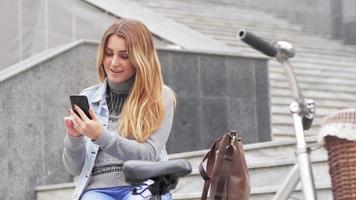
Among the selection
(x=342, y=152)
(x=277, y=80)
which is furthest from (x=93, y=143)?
(x=277, y=80)

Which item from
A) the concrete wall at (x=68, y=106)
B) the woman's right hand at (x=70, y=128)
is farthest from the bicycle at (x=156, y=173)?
the concrete wall at (x=68, y=106)

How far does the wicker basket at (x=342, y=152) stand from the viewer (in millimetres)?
3207

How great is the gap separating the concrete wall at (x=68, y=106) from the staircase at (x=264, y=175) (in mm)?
327

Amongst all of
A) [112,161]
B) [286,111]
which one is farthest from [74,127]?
[286,111]

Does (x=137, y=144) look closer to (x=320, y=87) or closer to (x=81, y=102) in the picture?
(x=81, y=102)

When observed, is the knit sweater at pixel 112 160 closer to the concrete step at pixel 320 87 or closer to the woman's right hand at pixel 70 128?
the woman's right hand at pixel 70 128

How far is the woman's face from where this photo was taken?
13.0 feet

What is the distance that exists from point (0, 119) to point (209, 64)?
2.49m

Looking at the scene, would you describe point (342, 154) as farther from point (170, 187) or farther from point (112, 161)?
point (112, 161)

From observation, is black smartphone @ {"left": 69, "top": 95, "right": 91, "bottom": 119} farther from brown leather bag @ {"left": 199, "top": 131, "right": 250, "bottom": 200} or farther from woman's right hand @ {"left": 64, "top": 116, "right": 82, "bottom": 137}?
brown leather bag @ {"left": 199, "top": 131, "right": 250, "bottom": 200}

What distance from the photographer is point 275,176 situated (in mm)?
6625

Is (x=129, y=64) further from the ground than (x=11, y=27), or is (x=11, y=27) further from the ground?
(x=11, y=27)

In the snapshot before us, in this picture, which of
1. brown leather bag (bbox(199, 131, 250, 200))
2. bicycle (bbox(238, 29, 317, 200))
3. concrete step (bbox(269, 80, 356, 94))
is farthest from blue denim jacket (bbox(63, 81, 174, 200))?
concrete step (bbox(269, 80, 356, 94))

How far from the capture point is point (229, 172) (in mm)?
3793
